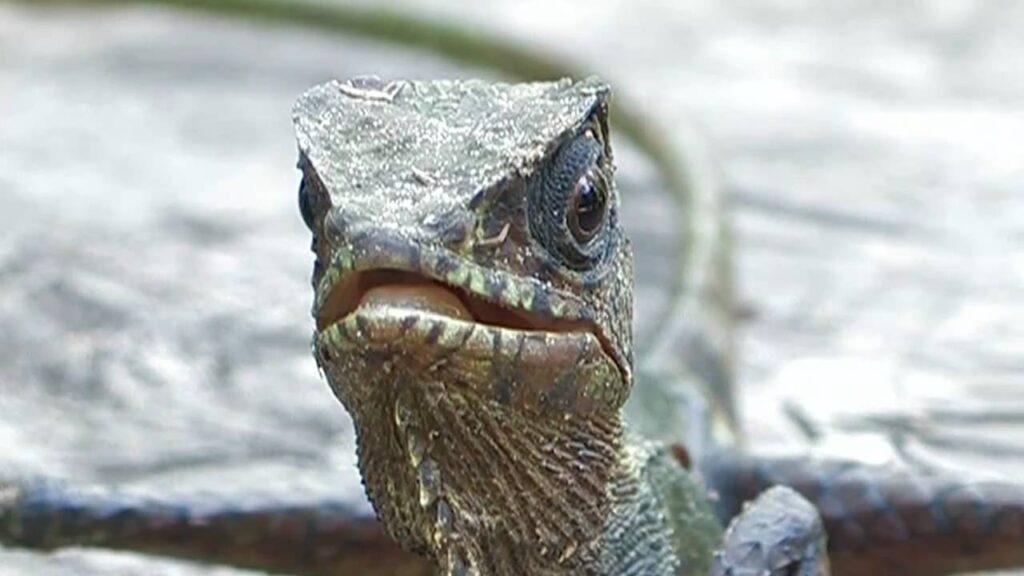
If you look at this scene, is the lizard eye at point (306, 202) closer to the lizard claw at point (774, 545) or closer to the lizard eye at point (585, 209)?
the lizard eye at point (585, 209)

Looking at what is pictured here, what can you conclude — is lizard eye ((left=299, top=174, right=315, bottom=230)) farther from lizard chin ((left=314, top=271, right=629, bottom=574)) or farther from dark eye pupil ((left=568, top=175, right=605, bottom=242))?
dark eye pupil ((left=568, top=175, right=605, bottom=242))

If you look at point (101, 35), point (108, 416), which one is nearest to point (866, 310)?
point (108, 416)

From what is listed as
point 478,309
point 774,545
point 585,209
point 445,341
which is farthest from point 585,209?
point 774,545

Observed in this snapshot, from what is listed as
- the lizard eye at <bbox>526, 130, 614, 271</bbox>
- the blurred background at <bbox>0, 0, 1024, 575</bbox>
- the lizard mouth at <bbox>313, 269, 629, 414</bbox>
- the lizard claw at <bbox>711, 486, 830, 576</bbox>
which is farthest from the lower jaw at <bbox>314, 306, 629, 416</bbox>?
the blurred background at <bbox>0, 0, 1024, 575</bbox>

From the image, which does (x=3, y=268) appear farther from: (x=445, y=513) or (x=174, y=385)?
(x=445, y=513)

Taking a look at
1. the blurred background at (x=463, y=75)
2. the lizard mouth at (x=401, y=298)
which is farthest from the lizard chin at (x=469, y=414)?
the blurred background at (x=463, y=75)

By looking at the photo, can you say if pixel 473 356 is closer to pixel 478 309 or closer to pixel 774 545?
pixel 478 309
